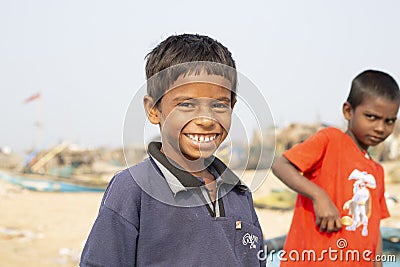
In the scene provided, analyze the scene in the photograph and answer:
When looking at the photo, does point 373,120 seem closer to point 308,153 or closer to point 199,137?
point 308,153

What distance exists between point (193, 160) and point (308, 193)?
0.92 metres

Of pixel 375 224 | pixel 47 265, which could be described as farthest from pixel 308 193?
pixel 47 265

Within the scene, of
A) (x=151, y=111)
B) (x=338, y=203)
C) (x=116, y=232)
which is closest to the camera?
(x=116, y=232)

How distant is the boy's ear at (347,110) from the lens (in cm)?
257

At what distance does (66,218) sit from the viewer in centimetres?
802

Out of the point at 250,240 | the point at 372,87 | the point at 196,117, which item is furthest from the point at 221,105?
the point at 372,87

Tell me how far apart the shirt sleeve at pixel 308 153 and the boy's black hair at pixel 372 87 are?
0.23 meters

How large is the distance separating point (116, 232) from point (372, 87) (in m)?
1.51

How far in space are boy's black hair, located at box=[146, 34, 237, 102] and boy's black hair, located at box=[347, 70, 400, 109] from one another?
1.14 m

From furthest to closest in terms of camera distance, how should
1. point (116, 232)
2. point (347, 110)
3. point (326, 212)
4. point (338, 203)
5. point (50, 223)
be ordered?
point (50, 223), point (347, 110), point (338, 203), point (326, 212), point (116, 232)

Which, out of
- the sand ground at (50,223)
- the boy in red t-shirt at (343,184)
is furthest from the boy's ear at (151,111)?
the sand ground at (50,223)

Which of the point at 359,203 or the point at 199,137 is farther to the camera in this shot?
the point at 359,203

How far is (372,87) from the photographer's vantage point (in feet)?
8.18

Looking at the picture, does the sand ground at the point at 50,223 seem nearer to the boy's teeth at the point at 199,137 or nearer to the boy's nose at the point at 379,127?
the boy's nose at the point at 379,127
